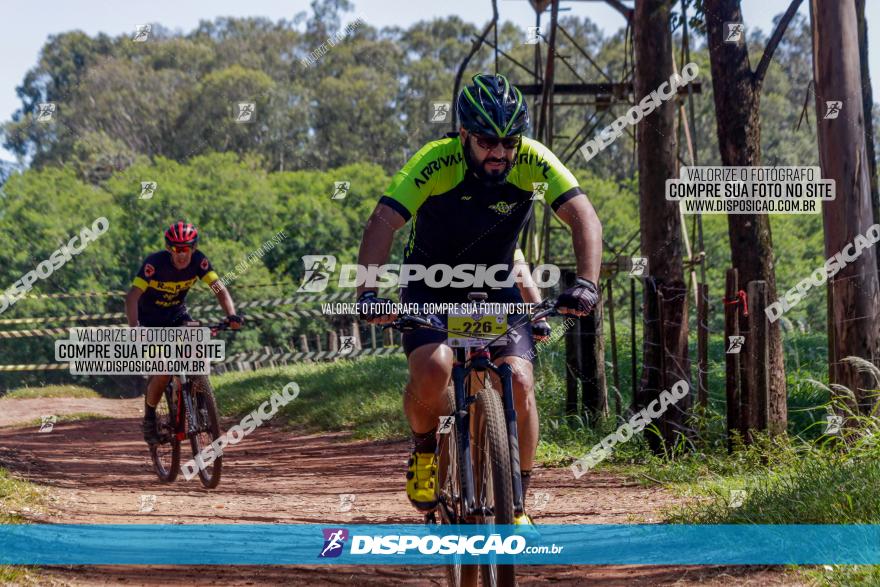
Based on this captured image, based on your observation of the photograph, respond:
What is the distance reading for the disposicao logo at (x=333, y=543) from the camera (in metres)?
6.08

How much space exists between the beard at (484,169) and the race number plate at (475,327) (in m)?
0.73

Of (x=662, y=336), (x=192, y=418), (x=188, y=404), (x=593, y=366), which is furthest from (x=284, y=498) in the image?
(x=662, y=336)

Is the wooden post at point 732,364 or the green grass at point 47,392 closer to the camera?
the wooden post at point 732,364

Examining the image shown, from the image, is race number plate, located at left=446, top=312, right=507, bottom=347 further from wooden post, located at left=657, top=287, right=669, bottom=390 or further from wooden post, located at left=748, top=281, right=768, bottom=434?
wooden post, located at left=657, top=287, right=669, bottom=390

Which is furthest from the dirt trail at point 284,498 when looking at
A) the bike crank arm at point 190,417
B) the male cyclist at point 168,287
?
the male cyclist at point 168,287

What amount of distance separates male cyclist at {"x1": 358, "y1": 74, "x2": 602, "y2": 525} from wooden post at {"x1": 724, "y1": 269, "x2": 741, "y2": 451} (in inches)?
137

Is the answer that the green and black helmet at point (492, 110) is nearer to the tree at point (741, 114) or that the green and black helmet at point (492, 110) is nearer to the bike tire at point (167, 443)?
the tree at point (741, 114)

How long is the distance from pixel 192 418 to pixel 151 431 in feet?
2.39

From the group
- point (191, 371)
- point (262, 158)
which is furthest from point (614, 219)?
point (191, 371)

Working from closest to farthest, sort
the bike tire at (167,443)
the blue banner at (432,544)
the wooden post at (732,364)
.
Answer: the blue banner at (432,544)
the wooden post at (732,364)
the bike tire at (167,443)

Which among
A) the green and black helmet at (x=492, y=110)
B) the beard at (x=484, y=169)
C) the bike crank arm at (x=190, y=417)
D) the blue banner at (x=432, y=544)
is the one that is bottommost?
the blue banner at (x=432, y=544)

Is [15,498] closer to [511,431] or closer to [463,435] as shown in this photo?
[463,435]

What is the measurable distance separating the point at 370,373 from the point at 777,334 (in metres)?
8.99

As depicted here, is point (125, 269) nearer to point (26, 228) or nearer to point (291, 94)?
point (26, 228)
